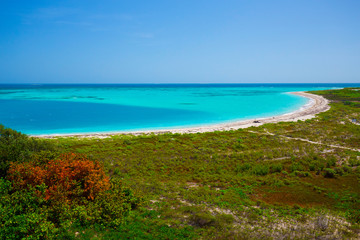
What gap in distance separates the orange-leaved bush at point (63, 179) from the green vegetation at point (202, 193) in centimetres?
31

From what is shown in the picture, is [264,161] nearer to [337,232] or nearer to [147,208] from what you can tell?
[337,232]

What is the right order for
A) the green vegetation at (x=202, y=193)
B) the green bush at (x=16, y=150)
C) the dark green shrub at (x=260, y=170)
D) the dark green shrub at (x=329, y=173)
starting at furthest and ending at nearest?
the dark green shrub at (x=260, y=170) → the dark green shrub at (x=329, y=173) → the green bush at (x=16, y=150) → the green vegetation at (x=202, y=193)

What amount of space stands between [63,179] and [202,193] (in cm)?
749

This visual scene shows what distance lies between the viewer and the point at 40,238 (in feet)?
28.7

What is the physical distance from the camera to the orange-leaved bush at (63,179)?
10.9 metres

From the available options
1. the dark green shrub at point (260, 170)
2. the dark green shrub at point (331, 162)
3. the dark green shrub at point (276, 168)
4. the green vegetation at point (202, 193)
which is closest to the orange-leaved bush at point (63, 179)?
the green vegetation at point (202, 193)

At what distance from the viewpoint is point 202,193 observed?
44.8 feet

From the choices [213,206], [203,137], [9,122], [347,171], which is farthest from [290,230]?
[9,122]

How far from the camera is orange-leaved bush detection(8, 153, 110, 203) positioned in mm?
10867

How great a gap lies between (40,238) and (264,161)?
17.1 meters

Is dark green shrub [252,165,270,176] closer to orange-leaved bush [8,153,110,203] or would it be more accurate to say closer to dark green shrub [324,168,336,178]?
dark green shrub [324,168,336,178]

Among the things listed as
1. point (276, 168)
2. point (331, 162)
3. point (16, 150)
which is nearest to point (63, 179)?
point (16, 150)

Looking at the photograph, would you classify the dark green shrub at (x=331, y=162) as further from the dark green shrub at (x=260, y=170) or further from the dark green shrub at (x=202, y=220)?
the dark green shrub at (x=202, y=220)

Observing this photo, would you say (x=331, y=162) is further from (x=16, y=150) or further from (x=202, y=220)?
(x=16, y=150)
